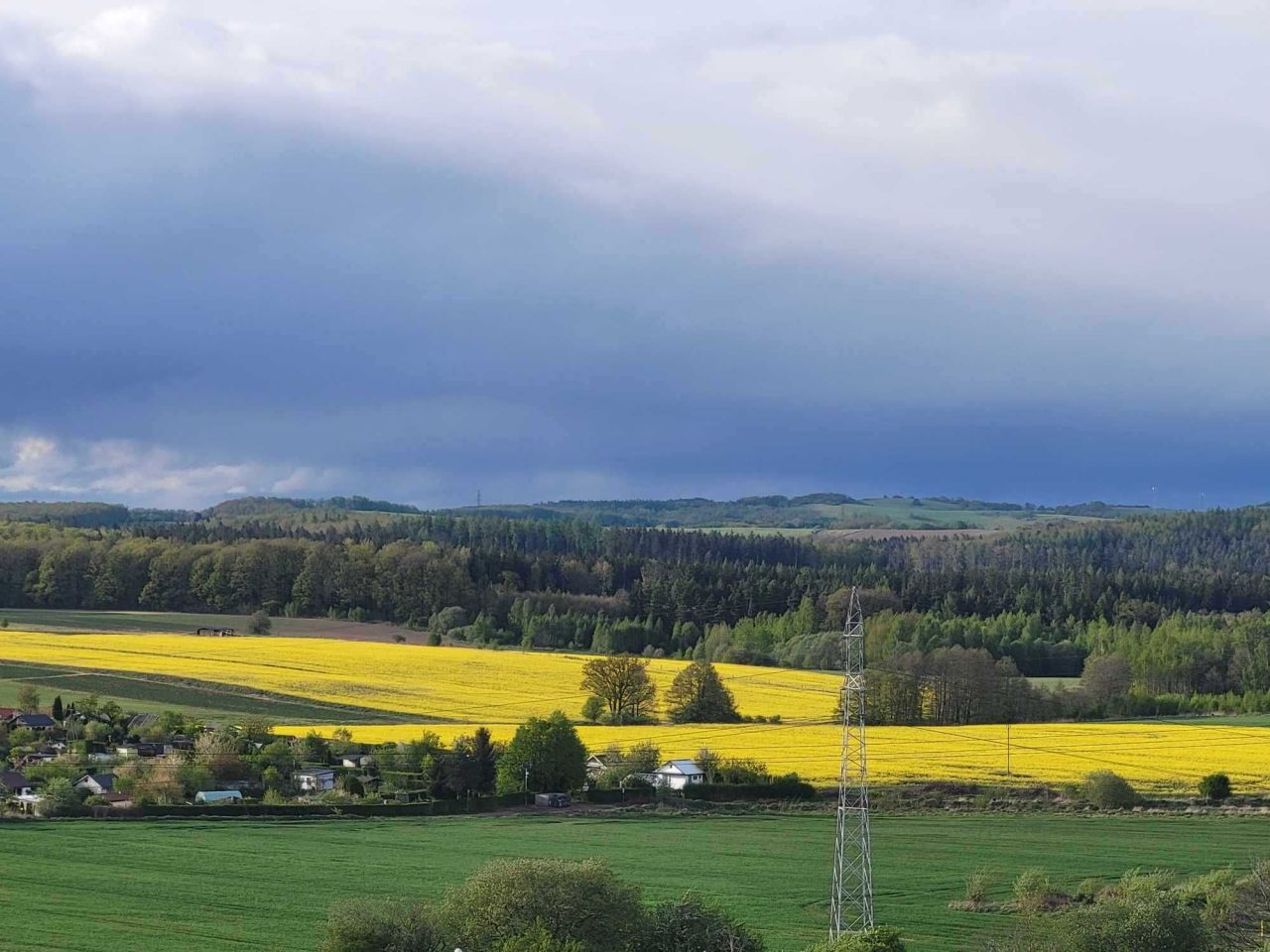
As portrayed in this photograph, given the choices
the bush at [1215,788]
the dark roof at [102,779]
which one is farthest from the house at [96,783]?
the bush at [1215,788]

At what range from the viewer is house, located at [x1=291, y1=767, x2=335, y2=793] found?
6047cm

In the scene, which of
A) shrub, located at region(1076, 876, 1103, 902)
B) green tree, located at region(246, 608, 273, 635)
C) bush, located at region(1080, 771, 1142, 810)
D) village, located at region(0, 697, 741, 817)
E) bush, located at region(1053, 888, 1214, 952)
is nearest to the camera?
bush, located at region(1053, 888, 1214, 952)

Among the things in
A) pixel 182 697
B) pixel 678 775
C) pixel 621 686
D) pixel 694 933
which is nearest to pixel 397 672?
pixel 182 697

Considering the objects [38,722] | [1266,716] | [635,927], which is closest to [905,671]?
[1266,716]

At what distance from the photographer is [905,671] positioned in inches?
3472

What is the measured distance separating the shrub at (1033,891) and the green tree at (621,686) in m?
44.0

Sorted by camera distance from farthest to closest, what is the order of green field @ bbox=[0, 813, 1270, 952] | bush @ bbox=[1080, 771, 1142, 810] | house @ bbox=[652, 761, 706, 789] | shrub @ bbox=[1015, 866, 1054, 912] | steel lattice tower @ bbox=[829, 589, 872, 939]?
1. house @ bbox=[652, 761, 706, 789]
2. bush @ bbox=[1080, 771, 1142, 810]
3. shrub @ bbox=[1015, 866, 1054, 912]
4. green field @ bbox=[0, 813, 1270, 952]
5. steel lattice tower @ bbox=[829, 589, 872, 939]

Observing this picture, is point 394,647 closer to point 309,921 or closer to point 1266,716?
point 1266,716

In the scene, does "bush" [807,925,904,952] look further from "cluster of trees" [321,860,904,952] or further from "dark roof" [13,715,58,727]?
"dark roof" [13,715,58,727]

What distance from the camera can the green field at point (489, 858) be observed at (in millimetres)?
36219

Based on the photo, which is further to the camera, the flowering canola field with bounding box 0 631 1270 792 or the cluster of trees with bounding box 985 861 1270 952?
the flowering canola field with bounding box 0 631 1270 792

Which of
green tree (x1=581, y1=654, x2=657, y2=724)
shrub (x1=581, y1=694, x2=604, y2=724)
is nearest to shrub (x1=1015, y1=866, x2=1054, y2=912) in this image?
shrub (x1=581, y1=694, x2=604, y2=724)

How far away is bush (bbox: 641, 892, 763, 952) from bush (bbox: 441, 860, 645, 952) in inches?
19.1

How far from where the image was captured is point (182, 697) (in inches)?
3214
